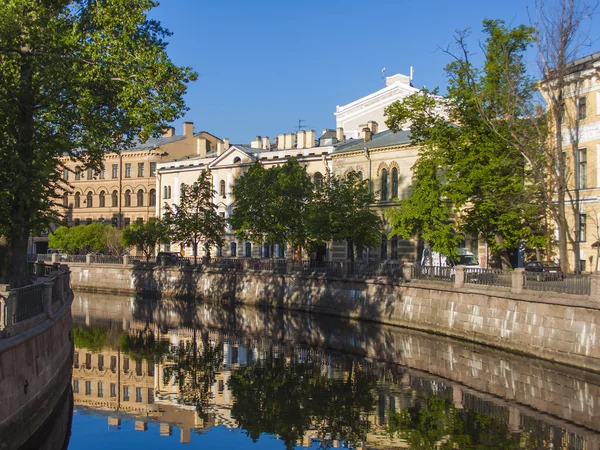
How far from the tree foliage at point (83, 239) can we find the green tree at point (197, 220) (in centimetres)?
1299

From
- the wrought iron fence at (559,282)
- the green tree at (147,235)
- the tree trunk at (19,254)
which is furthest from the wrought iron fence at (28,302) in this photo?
the green tree at (147,235)

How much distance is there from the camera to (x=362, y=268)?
4281 centimetres

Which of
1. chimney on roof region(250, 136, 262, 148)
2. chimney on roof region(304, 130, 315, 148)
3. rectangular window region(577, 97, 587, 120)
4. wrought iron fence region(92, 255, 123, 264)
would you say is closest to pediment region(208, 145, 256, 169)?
chimney on roof region(250, 136, 262, 148)

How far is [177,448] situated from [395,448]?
204 inches

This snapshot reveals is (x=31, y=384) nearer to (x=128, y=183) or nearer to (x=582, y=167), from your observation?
(x=582, y=167)

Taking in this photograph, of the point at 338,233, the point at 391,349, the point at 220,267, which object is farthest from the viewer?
the point at 220,267

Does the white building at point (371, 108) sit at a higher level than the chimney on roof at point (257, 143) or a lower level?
higher

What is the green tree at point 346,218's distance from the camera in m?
46.0

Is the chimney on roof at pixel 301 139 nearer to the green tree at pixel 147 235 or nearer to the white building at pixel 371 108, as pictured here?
the white building at pixel 371 108

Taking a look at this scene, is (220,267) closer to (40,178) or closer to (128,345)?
(128,345)

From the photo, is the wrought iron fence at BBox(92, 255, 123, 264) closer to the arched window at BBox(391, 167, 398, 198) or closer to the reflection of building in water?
the arched window at BBox(391, 167, 398, 198)

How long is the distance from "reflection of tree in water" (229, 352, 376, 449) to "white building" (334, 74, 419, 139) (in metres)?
45.8

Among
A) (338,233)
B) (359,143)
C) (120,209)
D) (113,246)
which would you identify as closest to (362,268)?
→ (338,233)

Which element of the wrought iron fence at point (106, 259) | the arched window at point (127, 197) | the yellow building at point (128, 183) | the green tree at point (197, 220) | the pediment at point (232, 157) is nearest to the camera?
the green tree at point (197, 220)
